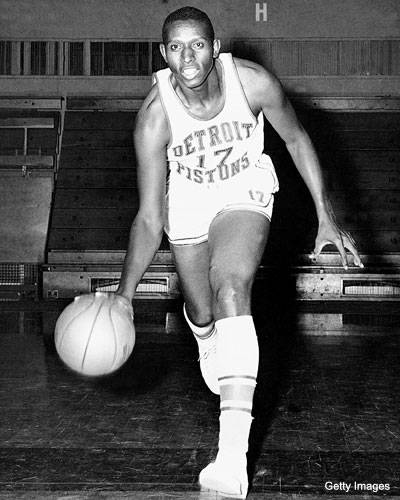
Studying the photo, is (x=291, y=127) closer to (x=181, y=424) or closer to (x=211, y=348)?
(x=211, y=348)

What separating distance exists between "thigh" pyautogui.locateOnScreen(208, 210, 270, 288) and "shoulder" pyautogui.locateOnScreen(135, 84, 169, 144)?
0.38 metres

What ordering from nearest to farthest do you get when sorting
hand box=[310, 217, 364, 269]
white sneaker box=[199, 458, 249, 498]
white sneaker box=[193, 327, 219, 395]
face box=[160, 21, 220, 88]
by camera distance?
white sneaker box=[199, 458, 249, 498] < face box=[160, 21, 220, 88] < hand box=[310, 217, 364, 269] < white sneaker box=[193, 327, 219, 395]

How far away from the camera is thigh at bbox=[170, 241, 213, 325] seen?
307 centimetres

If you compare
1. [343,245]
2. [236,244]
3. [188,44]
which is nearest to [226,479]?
[236,244]

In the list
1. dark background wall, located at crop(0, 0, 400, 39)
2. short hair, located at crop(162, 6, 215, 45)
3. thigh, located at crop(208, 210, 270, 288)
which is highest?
dark background wall, located at crop(0, 0, 400, 39)

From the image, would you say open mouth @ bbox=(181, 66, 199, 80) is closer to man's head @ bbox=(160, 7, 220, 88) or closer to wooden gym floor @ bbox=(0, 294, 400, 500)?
man's head @ bbox=(160, 7, 220, 88)

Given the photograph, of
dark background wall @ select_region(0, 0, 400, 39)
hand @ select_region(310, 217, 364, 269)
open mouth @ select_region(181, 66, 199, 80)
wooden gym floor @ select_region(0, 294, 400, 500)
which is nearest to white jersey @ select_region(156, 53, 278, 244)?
open mouth @ select_region(181, 66, 199, 80)

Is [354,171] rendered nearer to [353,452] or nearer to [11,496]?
[353,452]

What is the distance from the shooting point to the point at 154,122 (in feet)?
8.89

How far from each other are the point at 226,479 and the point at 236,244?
→ 783 millimetres

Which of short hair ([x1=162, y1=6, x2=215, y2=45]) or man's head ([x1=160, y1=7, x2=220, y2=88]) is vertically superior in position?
short hair ([x1=162, y1=6, x2=215, y2=45])

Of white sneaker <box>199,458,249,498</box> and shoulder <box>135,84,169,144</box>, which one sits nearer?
white sneaker <box>199,458,249,498</box>

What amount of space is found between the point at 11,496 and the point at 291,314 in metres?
5.43

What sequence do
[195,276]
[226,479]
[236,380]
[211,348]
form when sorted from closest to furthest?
[226,479] → [236,380] → [195,276] → [211,348]
